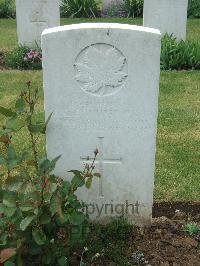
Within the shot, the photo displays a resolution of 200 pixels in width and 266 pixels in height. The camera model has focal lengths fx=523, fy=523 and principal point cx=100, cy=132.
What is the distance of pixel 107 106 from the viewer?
3.30 m

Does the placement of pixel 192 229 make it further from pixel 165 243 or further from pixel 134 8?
pixel 134 8

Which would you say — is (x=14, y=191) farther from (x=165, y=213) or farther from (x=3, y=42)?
(x=3, y=42)

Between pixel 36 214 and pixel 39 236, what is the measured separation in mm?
135

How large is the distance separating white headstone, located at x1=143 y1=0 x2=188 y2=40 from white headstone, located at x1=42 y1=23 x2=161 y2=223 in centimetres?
611

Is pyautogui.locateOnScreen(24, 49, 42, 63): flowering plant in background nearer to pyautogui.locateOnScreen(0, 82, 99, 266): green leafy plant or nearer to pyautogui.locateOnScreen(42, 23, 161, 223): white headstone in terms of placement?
pyautogui.locateOnScreen(42, 23, 161, 223): white headstone

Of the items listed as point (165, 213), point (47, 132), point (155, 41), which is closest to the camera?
point (155, 41)

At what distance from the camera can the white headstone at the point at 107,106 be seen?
317cm

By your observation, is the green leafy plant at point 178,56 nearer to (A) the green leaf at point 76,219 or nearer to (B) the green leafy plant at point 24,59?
(B) the green leafy plant at point 24,59

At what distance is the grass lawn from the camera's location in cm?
454

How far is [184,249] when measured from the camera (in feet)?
11.2

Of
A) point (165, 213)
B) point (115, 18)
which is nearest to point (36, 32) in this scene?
point (115, 18)

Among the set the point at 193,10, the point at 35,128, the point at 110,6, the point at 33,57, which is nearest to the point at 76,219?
the point at 35,128

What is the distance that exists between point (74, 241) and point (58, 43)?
3.88 feet

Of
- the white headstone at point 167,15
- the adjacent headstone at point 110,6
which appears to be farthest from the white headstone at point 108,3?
the white headstone at point 167,15
